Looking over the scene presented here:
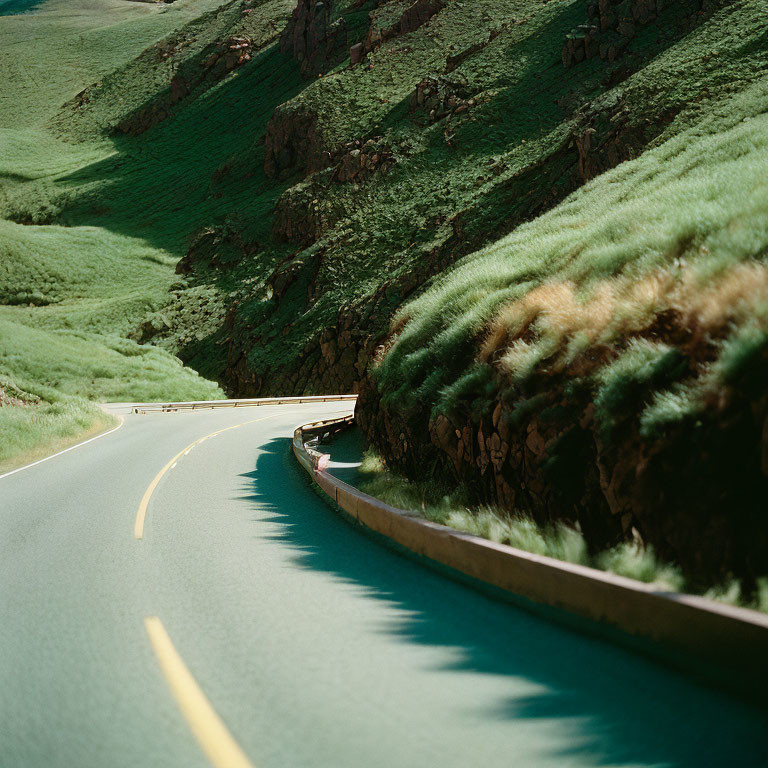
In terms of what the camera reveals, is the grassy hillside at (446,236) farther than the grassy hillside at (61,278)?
No

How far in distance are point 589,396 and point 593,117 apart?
42135 millimetres

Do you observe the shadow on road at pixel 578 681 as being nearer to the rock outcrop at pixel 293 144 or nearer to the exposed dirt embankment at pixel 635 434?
the exposed dirt embankment at pixel 635 434

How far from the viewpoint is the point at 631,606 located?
4.26m

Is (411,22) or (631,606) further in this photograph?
(411,22)

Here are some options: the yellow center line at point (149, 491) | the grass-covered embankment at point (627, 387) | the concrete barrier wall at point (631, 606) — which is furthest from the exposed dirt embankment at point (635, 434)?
the yellow center line at point (149, 491)

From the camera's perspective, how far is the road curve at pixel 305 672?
321cm

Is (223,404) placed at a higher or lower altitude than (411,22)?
lower

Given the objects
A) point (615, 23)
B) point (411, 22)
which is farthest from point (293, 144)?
point (615, 23)

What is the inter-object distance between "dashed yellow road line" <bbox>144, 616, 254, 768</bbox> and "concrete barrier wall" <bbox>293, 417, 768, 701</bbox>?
8.29 feet

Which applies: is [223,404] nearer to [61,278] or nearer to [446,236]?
[446,236]

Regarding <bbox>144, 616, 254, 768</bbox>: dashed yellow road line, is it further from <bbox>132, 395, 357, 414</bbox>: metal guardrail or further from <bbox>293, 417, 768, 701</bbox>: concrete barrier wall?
<bbox>132, 395, 357, 414</bbox>: metal guardrail

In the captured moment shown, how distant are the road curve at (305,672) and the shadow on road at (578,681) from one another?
0.01 m

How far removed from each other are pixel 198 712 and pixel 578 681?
85.8 inches

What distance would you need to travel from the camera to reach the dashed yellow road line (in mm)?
3188
